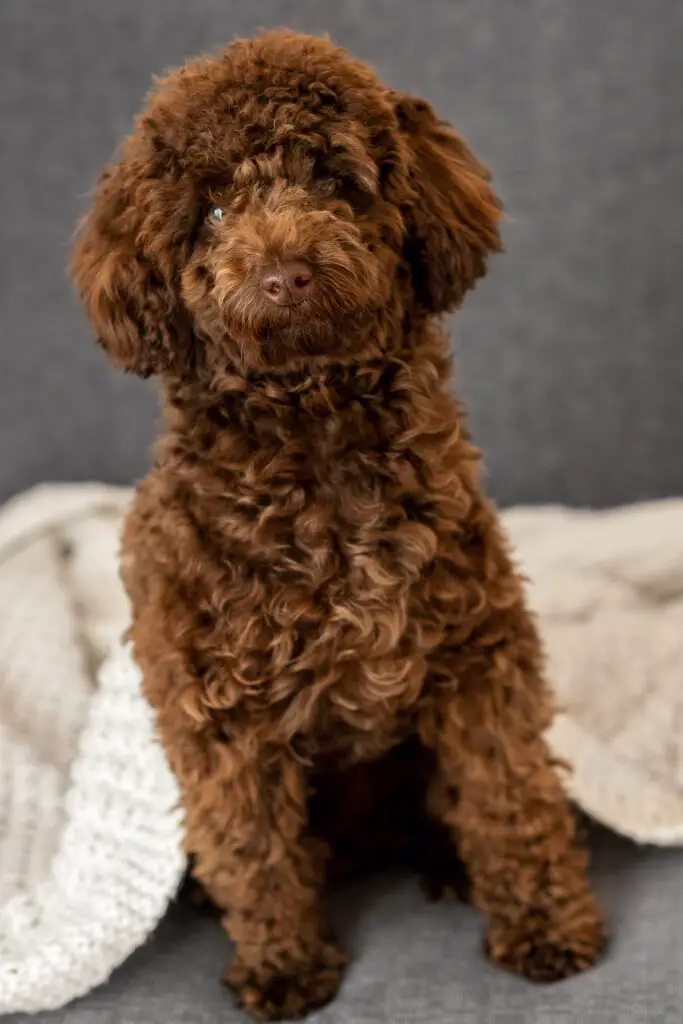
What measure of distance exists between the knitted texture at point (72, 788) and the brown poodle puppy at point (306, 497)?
122 mm

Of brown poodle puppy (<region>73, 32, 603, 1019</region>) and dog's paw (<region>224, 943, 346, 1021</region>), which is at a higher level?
brown poodle puppy (<region>73, 32, 603, 1019</region>)

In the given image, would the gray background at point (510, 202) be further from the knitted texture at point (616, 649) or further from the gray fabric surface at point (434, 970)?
the gray fabric surface at point (434, 970)

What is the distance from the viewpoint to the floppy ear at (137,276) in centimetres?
100

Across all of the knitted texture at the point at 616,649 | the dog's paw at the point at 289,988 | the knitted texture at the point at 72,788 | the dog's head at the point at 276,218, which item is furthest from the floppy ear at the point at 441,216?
the dog's paw at the point at 289,988

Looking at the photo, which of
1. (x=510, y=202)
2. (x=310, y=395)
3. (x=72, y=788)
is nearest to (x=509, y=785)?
(x=310, y=395)

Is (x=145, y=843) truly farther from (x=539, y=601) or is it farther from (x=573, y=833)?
(x=539, y=601)

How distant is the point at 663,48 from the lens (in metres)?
1.64

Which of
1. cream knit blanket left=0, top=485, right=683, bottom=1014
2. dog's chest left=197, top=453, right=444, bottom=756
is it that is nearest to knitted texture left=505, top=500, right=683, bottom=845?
cream knit blanket left=0, top=485, right=683, bottom=1014

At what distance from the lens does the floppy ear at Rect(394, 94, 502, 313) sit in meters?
1.02

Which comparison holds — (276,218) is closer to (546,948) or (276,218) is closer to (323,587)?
(323,587)

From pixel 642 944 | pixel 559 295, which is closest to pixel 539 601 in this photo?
pixel 559 295

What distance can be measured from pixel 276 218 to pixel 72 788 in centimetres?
70

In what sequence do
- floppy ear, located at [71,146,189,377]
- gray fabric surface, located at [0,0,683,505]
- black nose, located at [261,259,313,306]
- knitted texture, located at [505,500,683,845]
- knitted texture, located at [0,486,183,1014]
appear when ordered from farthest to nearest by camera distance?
gray fabric surface, located at [0,0,683,505] → knitted texture, located at [505,500,683,845] → knitted texture, located at [0,486,183,1014] → floppy ear, located at [71,146,189,377] → black nose, located at [261,259,313,306]

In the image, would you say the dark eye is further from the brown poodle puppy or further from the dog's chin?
the dog's chin
